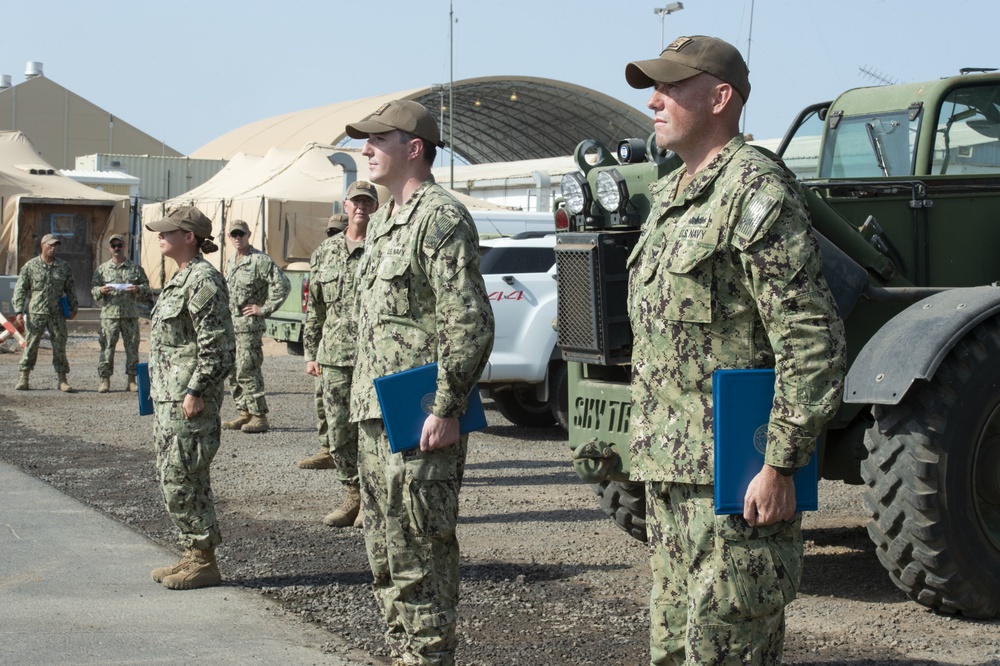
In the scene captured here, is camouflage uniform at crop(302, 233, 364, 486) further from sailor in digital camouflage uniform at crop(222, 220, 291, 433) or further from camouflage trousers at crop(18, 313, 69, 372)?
camouflage trousers at crop(18, 313, 69, 372)

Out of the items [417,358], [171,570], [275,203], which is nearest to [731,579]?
[417,358]

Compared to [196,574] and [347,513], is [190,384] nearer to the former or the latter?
[196,574]

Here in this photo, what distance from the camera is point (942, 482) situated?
Result: 5152mm

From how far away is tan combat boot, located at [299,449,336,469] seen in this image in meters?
9.55

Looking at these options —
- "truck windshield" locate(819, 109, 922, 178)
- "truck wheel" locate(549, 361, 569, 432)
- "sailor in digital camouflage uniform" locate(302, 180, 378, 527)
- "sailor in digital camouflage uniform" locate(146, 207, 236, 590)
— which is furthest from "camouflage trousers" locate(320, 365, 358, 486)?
"truck wheel" locate(549, 361, 569, 432)

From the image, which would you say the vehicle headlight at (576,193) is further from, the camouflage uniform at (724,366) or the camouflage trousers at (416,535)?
the camouflage uniform at (724,366)

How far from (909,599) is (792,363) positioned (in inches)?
127

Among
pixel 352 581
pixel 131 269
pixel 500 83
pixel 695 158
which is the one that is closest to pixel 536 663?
pixel 352 581

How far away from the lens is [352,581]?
20.1ft

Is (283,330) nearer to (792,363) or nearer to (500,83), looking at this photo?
(792,363)

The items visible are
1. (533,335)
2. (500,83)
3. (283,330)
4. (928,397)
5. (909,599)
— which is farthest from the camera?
(500,83)

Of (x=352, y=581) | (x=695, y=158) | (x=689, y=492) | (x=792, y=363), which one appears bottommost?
(x=352, y=581)

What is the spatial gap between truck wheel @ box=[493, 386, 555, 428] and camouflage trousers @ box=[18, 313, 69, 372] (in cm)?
648

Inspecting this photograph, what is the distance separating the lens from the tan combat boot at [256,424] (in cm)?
1205
